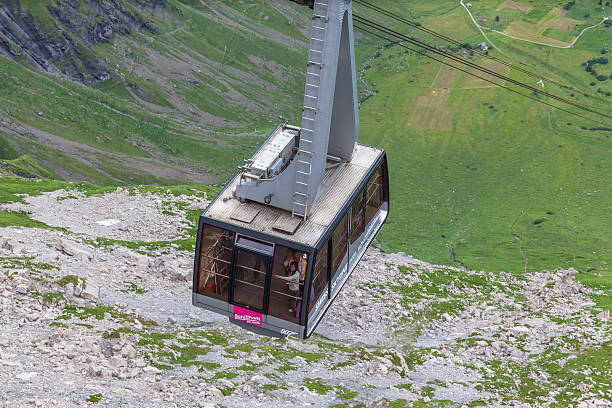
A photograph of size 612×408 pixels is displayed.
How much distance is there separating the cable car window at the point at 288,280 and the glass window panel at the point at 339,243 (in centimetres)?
201

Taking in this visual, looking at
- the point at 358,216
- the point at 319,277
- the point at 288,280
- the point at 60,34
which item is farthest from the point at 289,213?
the point at 60,34

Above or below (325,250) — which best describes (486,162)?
above

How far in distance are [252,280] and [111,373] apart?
6049 mm

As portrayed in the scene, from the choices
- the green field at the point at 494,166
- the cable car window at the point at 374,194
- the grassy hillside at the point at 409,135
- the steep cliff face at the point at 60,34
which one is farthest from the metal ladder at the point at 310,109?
the steep cliff face at the point at 60,34

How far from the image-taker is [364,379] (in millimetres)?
29984

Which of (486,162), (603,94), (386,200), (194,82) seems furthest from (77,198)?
(603,94)

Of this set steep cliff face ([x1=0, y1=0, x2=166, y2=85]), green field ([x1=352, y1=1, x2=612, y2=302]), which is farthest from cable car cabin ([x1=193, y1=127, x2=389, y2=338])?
steep cliff face ([x1=0, y1=0, x2=166, y2=85])

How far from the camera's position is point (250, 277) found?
23766 mm

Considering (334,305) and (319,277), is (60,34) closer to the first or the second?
(334,305)

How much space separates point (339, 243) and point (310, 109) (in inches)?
201

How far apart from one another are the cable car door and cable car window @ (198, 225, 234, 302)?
1.05 ft

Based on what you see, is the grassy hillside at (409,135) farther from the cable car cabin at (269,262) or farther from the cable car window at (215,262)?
the cable car window at (215,262)

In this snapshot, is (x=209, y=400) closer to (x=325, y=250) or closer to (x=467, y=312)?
(x=325, y=250)

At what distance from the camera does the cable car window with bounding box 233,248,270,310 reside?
23375 mm
